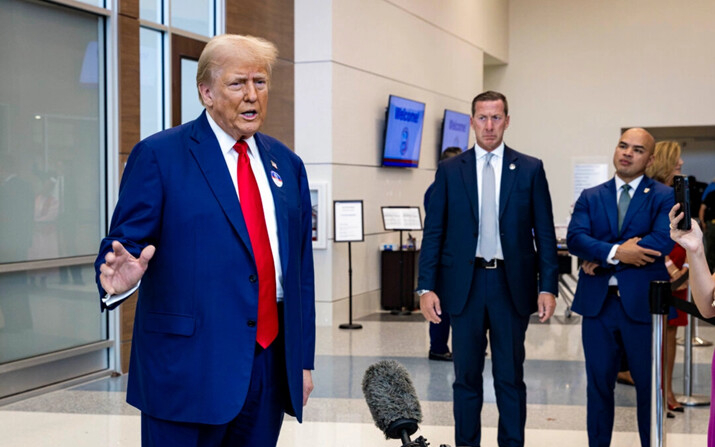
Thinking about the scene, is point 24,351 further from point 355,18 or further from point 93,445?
point 355,18

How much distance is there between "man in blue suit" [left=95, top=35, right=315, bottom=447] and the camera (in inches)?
90.9

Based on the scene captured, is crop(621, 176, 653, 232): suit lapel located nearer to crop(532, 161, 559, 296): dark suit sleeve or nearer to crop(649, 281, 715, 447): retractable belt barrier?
crop(532, 161, 559, 296): dark suit sleeve

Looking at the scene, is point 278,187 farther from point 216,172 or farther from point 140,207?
point 140,207

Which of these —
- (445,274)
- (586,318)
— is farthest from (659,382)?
(445,274)

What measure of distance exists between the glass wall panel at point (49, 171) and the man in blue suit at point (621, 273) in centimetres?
398

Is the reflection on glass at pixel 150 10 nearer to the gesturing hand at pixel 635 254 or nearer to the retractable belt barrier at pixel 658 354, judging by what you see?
the gesturing hand at pixel 635 254

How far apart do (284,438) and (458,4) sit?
10480 millimetres

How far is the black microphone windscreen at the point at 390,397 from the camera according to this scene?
1563 mm

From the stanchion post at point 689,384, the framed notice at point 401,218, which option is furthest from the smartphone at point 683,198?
the framed notice at point 401,218

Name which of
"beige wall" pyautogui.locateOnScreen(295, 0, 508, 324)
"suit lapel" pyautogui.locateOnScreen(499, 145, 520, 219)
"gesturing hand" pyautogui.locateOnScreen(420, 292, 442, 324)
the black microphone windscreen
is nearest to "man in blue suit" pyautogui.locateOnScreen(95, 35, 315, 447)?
the black microphone windscreen

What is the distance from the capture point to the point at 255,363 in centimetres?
242

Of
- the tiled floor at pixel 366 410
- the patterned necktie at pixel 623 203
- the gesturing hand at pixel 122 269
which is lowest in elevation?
the tiled floor at pixel 366 410

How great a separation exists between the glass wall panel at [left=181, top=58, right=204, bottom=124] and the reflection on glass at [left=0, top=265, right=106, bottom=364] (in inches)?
75.4

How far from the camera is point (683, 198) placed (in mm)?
2643
